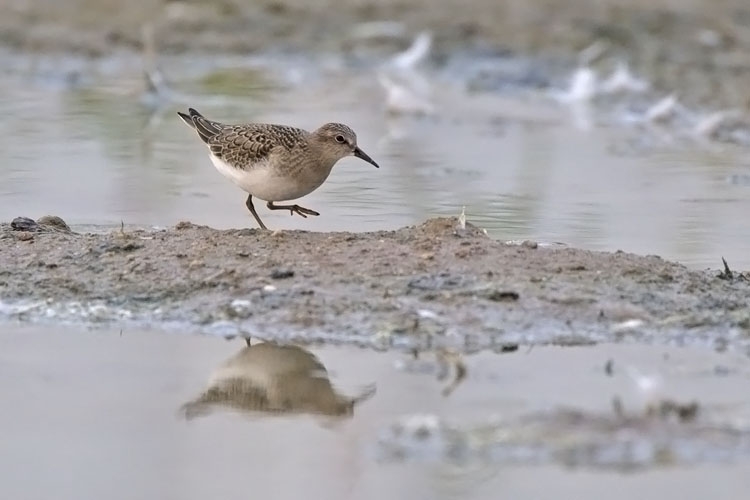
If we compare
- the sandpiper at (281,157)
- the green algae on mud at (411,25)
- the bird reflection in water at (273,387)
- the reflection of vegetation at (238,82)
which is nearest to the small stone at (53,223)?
the sandpiper at (281,157)

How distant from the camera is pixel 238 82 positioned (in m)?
16.7

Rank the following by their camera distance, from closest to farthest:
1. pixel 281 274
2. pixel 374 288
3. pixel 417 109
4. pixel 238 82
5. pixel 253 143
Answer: pixel 374 288 < pixel 281 274 < pixel 253 143 < pixel 417 109 < pixel 238 82

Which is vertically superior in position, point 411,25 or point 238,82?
point 411,25

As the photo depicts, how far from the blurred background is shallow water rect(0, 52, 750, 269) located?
30mm

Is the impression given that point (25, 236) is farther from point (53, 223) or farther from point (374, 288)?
point (374, 288)

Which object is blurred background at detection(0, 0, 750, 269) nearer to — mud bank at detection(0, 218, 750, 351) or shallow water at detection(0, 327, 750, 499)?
mud bank at detection(0, 218, 750, 351)

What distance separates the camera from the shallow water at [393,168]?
9859 millimetres

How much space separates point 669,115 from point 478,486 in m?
9.51

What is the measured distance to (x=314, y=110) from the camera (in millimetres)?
14742

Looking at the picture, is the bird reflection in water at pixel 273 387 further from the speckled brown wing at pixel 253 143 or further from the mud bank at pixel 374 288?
the speckled brown wing at pixel 253 143

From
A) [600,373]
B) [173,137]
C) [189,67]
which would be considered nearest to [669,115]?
[173,137]

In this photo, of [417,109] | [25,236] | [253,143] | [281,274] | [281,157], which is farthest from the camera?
[417,109]

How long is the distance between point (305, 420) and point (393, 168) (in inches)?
234

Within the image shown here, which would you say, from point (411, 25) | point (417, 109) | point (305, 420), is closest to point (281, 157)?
point (305, 420)
